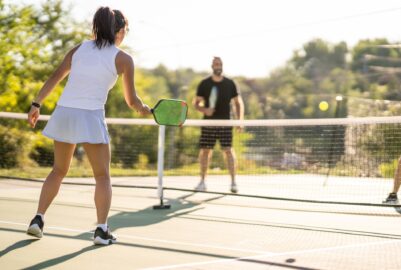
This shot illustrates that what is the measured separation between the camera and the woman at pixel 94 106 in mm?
6355

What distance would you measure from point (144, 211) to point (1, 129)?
8278 mm

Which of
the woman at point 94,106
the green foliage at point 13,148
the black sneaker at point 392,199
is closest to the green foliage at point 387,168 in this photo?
the black sneaker at point 392,199

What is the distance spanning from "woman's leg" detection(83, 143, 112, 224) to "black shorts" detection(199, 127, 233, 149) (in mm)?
5713

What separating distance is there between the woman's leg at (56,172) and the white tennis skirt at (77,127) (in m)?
0.17

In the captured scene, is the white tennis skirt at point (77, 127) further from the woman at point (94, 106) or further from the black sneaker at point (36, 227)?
the black sneaker at point (36, 227)

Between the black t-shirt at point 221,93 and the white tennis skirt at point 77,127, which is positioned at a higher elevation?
the black t-shirt at point 221,93

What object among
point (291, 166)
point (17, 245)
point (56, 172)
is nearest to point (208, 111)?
point (291, 166)

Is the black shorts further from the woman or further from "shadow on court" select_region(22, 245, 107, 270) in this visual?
"shadow on court" select_region(22, 245, 107, 270)

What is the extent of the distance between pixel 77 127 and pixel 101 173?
0.43m

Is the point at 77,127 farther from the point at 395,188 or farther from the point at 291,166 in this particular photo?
the point at 291,166

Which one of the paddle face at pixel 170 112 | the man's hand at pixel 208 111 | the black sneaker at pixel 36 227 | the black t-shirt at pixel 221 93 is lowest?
the black sneaker at pixel 36 227

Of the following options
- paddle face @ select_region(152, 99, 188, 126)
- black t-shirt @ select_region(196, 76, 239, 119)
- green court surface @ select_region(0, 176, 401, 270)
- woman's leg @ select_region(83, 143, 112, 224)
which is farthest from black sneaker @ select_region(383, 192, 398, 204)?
woman's leg @ select_region(83, 143, 112, 224)

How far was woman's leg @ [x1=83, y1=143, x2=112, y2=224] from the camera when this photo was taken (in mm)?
6445

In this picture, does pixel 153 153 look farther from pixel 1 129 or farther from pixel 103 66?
pixel 103 66
